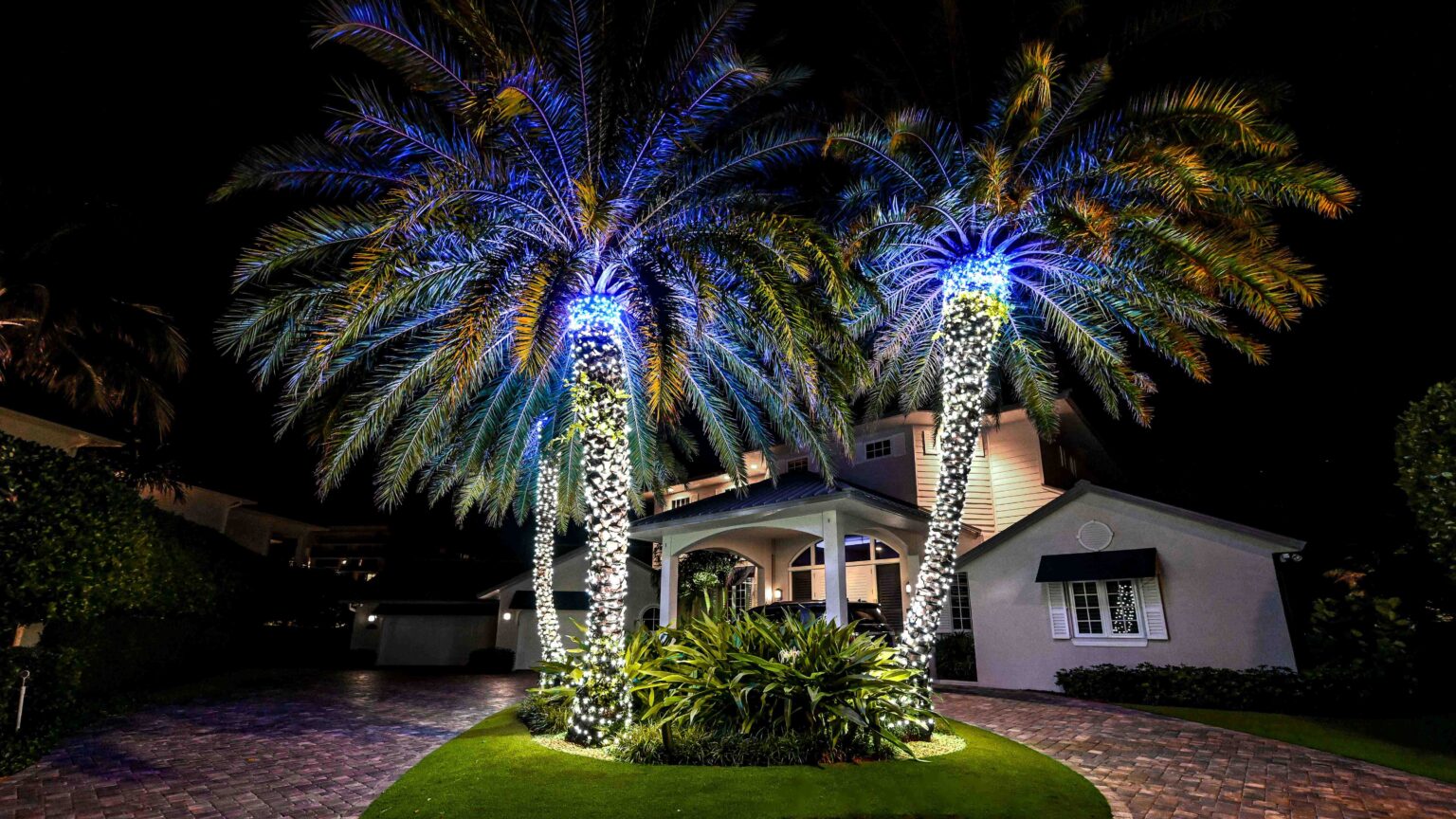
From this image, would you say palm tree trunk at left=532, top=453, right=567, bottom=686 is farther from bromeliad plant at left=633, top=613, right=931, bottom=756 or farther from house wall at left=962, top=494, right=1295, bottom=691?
house wall at left=962, top=494, right=1295, bottom=691

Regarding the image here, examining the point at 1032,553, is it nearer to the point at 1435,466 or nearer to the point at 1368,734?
the point at 1368,734

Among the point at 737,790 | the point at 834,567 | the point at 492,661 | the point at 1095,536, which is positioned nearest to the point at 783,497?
the point at 834,567

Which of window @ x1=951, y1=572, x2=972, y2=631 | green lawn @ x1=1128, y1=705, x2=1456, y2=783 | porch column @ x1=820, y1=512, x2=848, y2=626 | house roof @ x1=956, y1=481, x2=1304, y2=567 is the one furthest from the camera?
window @ x1=951, y1=572, x2=972, y2=631

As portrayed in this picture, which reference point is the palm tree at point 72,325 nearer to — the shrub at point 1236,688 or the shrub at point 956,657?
the shrub at point 956,657

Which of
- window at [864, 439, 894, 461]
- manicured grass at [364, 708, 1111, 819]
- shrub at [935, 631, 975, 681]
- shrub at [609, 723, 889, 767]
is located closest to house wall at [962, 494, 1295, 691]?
shrub at [935, 631, 975, 681]

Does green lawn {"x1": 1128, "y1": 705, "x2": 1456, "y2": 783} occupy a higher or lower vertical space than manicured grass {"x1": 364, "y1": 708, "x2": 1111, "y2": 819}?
lower

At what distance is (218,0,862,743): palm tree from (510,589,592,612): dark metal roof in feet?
47.3

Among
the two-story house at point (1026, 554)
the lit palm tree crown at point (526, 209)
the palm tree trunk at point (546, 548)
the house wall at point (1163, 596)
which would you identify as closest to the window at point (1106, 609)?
the two-story house at point (1026, 554)

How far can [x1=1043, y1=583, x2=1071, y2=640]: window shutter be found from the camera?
1573 centimetres

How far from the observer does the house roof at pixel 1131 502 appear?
1344 cm

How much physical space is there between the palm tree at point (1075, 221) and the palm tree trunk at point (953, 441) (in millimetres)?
24

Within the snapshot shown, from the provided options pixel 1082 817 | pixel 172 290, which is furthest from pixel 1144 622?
pixel 172 290

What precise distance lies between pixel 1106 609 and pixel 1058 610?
998mm

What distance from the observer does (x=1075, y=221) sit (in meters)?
9.36
